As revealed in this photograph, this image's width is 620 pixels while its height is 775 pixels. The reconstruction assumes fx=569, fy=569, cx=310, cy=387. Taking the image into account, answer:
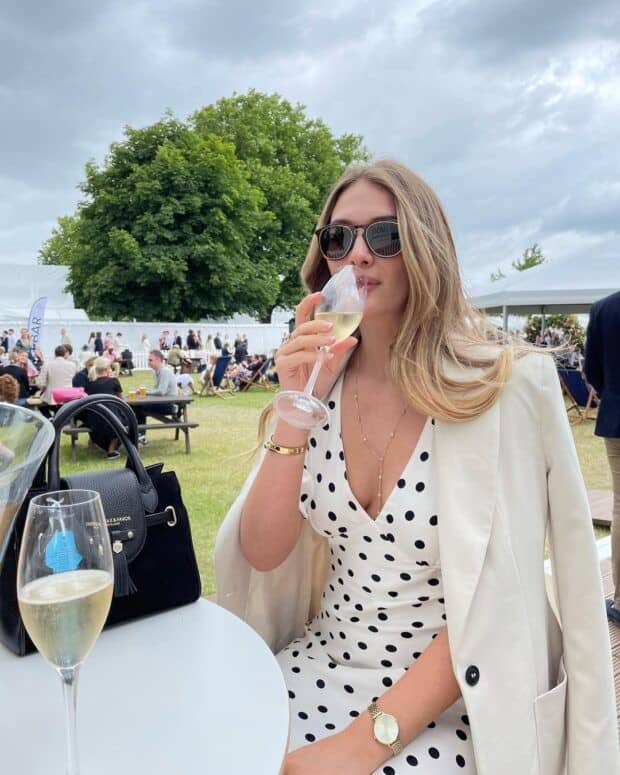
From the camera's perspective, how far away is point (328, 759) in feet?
3.82

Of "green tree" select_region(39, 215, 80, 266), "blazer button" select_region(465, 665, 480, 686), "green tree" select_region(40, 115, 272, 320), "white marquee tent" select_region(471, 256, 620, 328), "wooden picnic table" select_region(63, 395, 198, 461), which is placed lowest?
"wooden picnic table" select_region(63, 395, 198, 461)

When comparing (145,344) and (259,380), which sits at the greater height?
Answer: (145,344)

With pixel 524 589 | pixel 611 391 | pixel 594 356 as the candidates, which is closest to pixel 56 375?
pixel 594 356

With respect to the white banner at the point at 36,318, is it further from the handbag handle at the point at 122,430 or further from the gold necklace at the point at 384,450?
the handbag handle at the point at 122,430

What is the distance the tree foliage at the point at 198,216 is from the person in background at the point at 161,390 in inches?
660

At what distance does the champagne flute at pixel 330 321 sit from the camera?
4.53 feet

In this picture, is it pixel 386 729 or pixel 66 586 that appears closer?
pixel 66 586

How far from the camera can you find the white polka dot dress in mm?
1354

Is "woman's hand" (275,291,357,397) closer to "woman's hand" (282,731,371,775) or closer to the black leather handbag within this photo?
the black leather handbag

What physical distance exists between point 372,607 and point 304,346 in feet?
2.24

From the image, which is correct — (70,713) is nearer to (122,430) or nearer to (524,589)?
(122,430)

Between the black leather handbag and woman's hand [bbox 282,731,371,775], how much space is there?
15.2 inches

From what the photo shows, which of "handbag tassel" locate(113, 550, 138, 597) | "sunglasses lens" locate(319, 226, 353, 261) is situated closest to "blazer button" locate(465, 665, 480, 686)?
"handbag tassel" locate(113, 550, 138, 597)

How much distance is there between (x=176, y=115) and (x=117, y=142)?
322 cm
